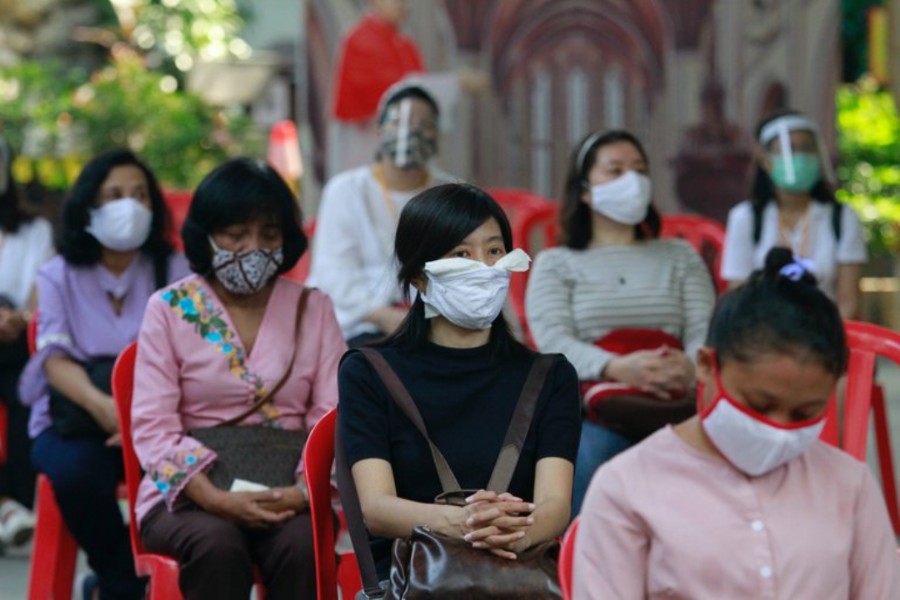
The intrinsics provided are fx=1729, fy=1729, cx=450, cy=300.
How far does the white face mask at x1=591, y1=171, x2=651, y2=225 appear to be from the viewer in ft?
17.5

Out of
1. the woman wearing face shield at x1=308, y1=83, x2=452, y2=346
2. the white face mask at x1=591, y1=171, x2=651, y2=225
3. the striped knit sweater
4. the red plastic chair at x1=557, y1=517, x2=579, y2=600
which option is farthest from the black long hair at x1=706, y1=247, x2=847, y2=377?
the woman wearing face shield at x1=308, y1=83, x2=452, y2=346

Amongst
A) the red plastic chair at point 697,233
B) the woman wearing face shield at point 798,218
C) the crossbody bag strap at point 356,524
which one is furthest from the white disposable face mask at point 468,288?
the red plastic chair at point 697,233

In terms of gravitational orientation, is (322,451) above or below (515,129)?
below

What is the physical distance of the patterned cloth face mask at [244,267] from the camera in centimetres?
445

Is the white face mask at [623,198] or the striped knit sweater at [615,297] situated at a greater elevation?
the white face mask at [623,198]

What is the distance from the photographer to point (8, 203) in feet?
21.8

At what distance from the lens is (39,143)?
13773mm

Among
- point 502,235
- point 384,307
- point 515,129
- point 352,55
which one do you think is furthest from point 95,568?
point 515,129

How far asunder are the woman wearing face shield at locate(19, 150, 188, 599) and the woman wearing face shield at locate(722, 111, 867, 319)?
2.14 meters

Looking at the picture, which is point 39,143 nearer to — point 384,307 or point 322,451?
point 384,307

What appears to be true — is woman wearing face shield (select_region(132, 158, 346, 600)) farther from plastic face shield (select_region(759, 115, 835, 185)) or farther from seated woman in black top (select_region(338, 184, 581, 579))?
plastic face shield (select_region(759, 115, 835, 185))

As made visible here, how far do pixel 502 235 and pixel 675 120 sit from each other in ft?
21.2

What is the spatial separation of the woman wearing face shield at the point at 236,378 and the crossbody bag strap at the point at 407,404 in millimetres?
701

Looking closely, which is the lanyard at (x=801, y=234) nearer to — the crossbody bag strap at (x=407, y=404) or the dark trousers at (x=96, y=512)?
the dark trousers at (x=96, y=512)
